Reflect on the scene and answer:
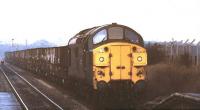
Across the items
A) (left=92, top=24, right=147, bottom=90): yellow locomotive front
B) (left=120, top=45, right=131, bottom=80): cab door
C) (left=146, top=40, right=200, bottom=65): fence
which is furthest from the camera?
(left=146, top=40, right=200, bottom=65): fence

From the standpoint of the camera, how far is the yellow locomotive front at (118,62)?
728 inches

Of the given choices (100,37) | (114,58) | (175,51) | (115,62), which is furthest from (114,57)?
(175,51)

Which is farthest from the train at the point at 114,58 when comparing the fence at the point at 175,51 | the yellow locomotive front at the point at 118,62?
the fence at the point at 175,51

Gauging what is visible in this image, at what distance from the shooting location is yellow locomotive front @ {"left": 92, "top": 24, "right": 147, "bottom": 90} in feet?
60.6

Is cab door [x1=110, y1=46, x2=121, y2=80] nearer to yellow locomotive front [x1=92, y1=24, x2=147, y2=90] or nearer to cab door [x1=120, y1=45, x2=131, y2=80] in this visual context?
yellow locomotive front [x1=92, y1=24, x2=147, y2=90]

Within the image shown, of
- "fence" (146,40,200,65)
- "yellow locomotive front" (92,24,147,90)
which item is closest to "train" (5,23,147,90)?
"yellow locomotive front" (92,24,147,90)

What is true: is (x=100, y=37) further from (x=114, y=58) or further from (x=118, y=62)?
(x=118, y=62)

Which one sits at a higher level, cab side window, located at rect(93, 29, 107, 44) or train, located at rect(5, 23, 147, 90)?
cab side window, located at rect(93, 29, 107, 44)

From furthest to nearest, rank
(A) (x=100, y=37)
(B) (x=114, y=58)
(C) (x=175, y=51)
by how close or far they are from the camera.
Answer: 1. (C) (x=175, y=51)
2. (A) (x=100, y=37)
3. (B) (x=114, y=58)

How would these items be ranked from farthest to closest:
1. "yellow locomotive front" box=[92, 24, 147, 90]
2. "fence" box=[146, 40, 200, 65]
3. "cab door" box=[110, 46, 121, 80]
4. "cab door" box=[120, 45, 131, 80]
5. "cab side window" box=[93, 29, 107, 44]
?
"fence" box=[146, 40, 200, 65], "cab side window" box=[93, 29, 107, 44], "cab door" box=[120, 45, 131, 80], "cab door" box=[110, 46, 121, 80], "yellow locomotive front" box=[92, 24, 147, 90]

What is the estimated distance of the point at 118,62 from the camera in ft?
61.7

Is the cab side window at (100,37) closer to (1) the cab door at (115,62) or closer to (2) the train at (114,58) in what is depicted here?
(2) the train at (114,58)

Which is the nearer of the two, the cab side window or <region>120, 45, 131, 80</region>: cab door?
<region>120, 45, 131, 80</region>: cab door

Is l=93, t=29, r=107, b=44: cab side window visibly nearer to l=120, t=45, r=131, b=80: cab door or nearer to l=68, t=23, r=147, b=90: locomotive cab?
l=68, t=23, r=147, b=90: locomotive cab
